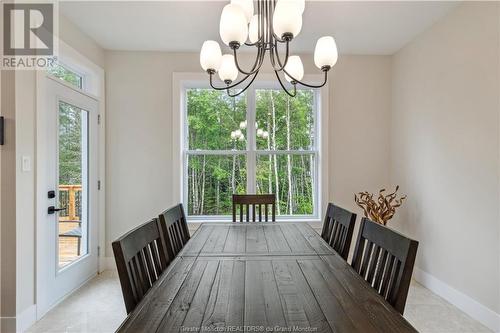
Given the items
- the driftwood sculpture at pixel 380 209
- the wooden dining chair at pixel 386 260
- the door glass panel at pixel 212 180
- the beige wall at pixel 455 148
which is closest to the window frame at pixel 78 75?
the door glass panel at pixel 212 180

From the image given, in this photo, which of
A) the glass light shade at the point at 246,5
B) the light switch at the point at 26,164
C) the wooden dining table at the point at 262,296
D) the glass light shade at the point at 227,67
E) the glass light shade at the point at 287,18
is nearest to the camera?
the wooden dining table at the point at 262,296

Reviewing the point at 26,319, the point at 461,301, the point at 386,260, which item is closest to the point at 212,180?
the point at 26,319

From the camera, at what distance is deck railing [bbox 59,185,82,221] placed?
8.75 ft

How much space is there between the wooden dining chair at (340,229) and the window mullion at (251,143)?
58.4 inches

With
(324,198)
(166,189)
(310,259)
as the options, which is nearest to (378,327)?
(310,259)

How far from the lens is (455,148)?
2.55m

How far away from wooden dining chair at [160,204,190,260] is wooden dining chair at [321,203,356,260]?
3.59 ft

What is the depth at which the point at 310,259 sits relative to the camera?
158 centimetres

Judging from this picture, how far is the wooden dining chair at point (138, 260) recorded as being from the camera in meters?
Result: 1.11

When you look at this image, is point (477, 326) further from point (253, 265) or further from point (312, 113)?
point (312, 113)

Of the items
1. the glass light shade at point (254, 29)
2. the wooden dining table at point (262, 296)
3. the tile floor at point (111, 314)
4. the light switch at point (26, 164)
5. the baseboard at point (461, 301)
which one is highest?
the glass light shade at point (254, 29)

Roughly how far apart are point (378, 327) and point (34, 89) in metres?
2.79

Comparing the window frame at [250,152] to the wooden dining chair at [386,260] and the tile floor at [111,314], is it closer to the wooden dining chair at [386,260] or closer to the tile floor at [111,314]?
the tile floor at [111,314]

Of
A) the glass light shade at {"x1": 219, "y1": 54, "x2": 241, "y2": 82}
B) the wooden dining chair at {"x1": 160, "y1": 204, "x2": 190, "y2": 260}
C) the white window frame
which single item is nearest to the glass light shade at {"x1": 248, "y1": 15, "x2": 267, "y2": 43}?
the glass light shade at {"x1": 219, "y1": 54, "x2": 241, "y2": 82}
